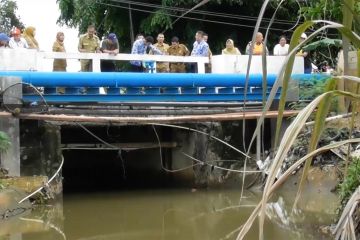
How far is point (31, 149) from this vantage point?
9.37 metres

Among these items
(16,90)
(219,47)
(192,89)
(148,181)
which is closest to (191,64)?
(192,89)

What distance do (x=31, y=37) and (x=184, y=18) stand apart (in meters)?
6.65

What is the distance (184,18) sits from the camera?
52.6 feet

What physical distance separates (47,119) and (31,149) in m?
0.93

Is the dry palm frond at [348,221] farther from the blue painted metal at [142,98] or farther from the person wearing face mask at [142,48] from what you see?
the person wearing face mask at [142,48]

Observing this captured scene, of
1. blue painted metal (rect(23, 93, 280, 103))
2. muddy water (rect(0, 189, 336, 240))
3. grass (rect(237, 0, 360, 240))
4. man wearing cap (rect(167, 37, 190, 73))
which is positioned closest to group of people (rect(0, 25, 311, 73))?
man wearing cap (rect(167, 37, 190, 73))

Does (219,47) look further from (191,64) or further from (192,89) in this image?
(192,89)

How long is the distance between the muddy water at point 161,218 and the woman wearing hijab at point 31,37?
8.83 feet

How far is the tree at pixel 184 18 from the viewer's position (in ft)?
52.3

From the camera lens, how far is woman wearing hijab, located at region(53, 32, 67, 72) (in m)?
9.92

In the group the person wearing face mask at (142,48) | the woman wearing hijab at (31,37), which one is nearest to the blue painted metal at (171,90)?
the person wearing face mask at (142,48)

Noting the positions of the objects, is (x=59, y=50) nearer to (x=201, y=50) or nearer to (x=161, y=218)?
(x=201, y=50)

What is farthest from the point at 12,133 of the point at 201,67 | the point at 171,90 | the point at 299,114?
the point at 299,114

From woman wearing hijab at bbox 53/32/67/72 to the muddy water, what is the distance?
2.24 metres
